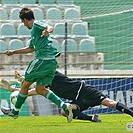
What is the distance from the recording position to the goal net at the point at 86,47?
15148 millimetres

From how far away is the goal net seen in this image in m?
15.1

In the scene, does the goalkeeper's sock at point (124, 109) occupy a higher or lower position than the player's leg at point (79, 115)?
higher

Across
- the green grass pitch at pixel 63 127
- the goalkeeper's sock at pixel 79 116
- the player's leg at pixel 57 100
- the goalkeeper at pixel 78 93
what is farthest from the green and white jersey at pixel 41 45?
the goalkeeper's sock at pixel 79 116

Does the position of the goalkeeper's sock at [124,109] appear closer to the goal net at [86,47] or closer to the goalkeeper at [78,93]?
the goalkeeper at [78,93]

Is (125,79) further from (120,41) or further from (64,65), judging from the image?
(120,41)

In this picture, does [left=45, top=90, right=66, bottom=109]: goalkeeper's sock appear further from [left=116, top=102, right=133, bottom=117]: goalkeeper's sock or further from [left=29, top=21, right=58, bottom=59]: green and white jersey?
[left=116, top=102, right=133, bottom=117]: goalkeeper's sock

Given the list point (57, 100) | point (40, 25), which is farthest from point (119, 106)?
point (40, 25)

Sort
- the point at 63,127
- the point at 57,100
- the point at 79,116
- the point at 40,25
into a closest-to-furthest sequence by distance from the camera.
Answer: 1. the point at 40,25
2. the point at 57,100
3. the point at 63,127
4. the point at 79,116

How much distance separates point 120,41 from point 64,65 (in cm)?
350

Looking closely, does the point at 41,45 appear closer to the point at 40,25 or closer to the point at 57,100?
the point at 40,25

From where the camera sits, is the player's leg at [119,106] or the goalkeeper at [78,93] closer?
the player's leg at [119,106]

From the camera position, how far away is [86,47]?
17.9m

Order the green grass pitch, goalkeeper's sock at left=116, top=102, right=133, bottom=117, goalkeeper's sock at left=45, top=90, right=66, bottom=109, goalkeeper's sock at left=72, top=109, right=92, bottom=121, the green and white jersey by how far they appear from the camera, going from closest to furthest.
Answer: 1. the green grass pitch
2. the green and white jersey
3. goalkeeper's sock at left=45, top=90, right=66, bottom=109
4. goalkeeper's sock at left=116, top=102, right=133, bottom=117
5. goalkeeper's sock at left=72, top=109, right=92, bottom=121

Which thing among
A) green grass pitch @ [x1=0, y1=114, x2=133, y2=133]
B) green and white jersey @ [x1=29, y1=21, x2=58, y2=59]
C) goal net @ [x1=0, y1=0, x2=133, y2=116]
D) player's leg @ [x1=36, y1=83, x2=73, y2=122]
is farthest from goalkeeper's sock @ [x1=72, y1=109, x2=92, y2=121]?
goal net @ [x1=0, y1=0, x2=133, y2=116]
